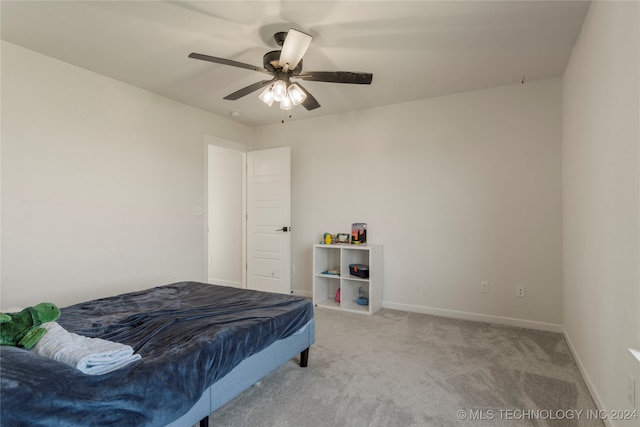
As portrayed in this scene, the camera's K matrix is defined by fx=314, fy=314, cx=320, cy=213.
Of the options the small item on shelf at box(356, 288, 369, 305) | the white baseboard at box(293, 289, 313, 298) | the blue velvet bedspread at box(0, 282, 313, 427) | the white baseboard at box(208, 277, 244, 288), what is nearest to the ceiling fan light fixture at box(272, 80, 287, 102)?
the blue velvet bedspread at box(0, 282, 313, 427)

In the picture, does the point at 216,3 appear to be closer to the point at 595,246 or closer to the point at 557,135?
the point at 595,246

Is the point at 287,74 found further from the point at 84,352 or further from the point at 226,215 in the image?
the point at 226,215

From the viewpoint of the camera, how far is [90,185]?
2.93m

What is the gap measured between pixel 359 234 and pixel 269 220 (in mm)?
1327

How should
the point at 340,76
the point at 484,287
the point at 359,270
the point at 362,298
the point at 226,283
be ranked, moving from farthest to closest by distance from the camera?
the point at 226,283
the point at 362,298
the point at 359,270
the point at 484,287
the point at 340,76

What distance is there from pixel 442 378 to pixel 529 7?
2546 mm

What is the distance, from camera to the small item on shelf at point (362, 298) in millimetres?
3873

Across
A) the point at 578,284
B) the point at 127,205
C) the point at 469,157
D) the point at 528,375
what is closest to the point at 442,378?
the point at 528,375

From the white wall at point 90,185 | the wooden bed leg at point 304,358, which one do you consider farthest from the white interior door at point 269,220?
the wooden bed leg at point 304,358

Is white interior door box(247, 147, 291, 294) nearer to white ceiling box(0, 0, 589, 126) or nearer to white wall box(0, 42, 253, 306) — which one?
white wall box(0, 42, 253, 306)

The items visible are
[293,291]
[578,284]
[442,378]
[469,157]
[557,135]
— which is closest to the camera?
[442,378]

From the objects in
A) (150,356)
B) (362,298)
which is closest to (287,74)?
(150,356)

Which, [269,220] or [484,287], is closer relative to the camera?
[484,287]

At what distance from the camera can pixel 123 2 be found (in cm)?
203
